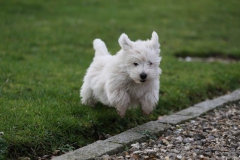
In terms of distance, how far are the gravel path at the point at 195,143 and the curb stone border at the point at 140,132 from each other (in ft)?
0.26

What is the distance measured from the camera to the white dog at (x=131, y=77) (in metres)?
5.21

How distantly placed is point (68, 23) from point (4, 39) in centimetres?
288

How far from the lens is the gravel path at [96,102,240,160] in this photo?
470 centimetres

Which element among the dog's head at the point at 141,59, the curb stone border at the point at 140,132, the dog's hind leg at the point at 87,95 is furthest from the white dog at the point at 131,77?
the curb stone border at the point at 140,132

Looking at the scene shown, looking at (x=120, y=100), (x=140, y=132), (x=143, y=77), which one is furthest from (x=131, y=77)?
(x=140, y=132)

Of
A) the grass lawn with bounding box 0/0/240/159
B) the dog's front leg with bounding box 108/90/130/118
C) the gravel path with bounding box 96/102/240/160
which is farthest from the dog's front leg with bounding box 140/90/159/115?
the grass lawn with bounding box 0/0/240/159

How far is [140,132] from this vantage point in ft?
17.7

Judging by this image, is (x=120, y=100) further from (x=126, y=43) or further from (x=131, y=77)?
(x=126, y=43)

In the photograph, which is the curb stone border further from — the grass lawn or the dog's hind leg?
the dog's hind leg

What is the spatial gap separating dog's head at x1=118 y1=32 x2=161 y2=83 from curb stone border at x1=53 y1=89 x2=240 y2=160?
0.73m

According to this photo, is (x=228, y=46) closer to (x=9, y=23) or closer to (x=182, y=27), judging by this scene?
(x=182, y=27)

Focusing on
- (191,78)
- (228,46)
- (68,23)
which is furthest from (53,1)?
(191,78)

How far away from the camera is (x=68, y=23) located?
13008mm

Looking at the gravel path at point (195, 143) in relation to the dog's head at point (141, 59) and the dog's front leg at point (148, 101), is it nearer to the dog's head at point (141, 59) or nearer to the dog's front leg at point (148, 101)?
the dog's front leg at point (148, 101)
